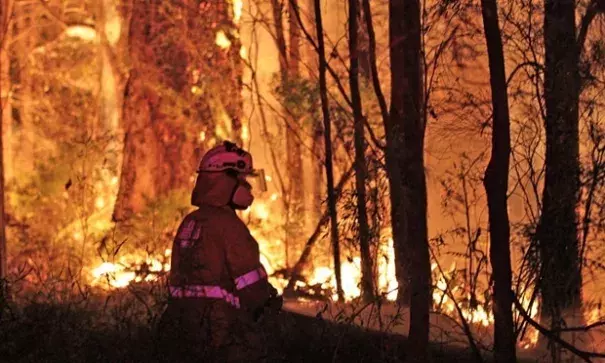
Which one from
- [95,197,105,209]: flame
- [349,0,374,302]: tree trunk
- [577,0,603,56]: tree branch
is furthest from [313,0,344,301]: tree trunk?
[95,197,105,209]: flame

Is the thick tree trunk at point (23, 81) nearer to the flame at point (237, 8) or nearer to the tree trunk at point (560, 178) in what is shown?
the flame at point (237, 8)

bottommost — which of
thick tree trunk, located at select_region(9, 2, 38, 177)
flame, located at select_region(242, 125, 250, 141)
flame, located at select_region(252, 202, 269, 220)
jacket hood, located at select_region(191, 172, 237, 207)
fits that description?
jacket hood, located at select_region(191, 172, 237, 207)

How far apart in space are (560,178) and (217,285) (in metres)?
2.83

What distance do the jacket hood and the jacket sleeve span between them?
18 cm

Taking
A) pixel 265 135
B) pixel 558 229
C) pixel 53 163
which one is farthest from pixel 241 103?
pixel 558 229

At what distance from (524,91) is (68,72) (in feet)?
51.1

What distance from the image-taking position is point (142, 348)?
6570mm

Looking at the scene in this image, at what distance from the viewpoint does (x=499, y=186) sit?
734 cm

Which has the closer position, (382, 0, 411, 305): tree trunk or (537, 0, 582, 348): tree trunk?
(537, 0, 582, 348): tree trunk

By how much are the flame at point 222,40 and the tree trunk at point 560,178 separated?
806 centimetres

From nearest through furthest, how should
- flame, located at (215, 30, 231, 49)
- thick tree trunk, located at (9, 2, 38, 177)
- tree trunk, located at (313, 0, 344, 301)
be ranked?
tree trunk, located at (313, 0, 344, 301), flame, located at (215, 30, 231, 49), thick tree trunk, located at (9, 2, 38, 177)

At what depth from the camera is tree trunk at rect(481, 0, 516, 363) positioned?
7.32m

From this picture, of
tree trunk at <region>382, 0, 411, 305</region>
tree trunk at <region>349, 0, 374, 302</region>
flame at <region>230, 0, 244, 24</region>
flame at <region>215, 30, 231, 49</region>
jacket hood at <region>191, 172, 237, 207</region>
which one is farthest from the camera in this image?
flame at <region>215, 30, 231, 49</region>

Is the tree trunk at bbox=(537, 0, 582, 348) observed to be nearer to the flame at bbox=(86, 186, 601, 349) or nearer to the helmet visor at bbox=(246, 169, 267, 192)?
the flame at bbox=(86, 186, 601, 349)
